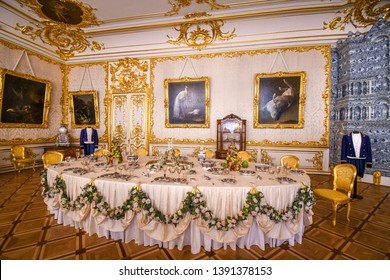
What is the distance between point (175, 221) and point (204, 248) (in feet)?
1.93

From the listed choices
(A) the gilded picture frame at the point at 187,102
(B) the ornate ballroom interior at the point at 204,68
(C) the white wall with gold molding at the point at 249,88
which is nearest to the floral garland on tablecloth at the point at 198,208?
(B) the ornate ballroom interior at the point at 204,68

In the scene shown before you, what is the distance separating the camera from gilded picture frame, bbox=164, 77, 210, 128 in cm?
761

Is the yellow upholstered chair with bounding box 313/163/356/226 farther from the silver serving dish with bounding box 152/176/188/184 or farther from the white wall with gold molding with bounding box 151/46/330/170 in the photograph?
the white wall with gold molding with bounding box 151/46/330/170

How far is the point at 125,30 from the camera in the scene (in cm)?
705

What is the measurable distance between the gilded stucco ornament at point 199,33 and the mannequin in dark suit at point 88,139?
4863mm

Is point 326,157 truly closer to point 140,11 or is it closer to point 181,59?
point 181,59

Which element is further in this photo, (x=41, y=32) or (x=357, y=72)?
(x=41, y=32)

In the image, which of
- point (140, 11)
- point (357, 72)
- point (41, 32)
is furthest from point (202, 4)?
point (41, 32)

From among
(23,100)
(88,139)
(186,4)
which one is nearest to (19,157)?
(23,100)

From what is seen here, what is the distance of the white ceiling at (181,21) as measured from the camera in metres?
5.66

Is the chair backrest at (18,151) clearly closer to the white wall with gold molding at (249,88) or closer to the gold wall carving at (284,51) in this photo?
the white wall with gold molding at (249,88)

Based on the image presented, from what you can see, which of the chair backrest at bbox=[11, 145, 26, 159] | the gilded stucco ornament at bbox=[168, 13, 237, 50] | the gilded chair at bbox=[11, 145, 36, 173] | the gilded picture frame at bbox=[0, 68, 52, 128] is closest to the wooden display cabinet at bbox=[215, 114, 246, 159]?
the gilded stucco ornament at bbox=[168, 13, 237, 50]

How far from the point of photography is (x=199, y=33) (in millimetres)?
6914
